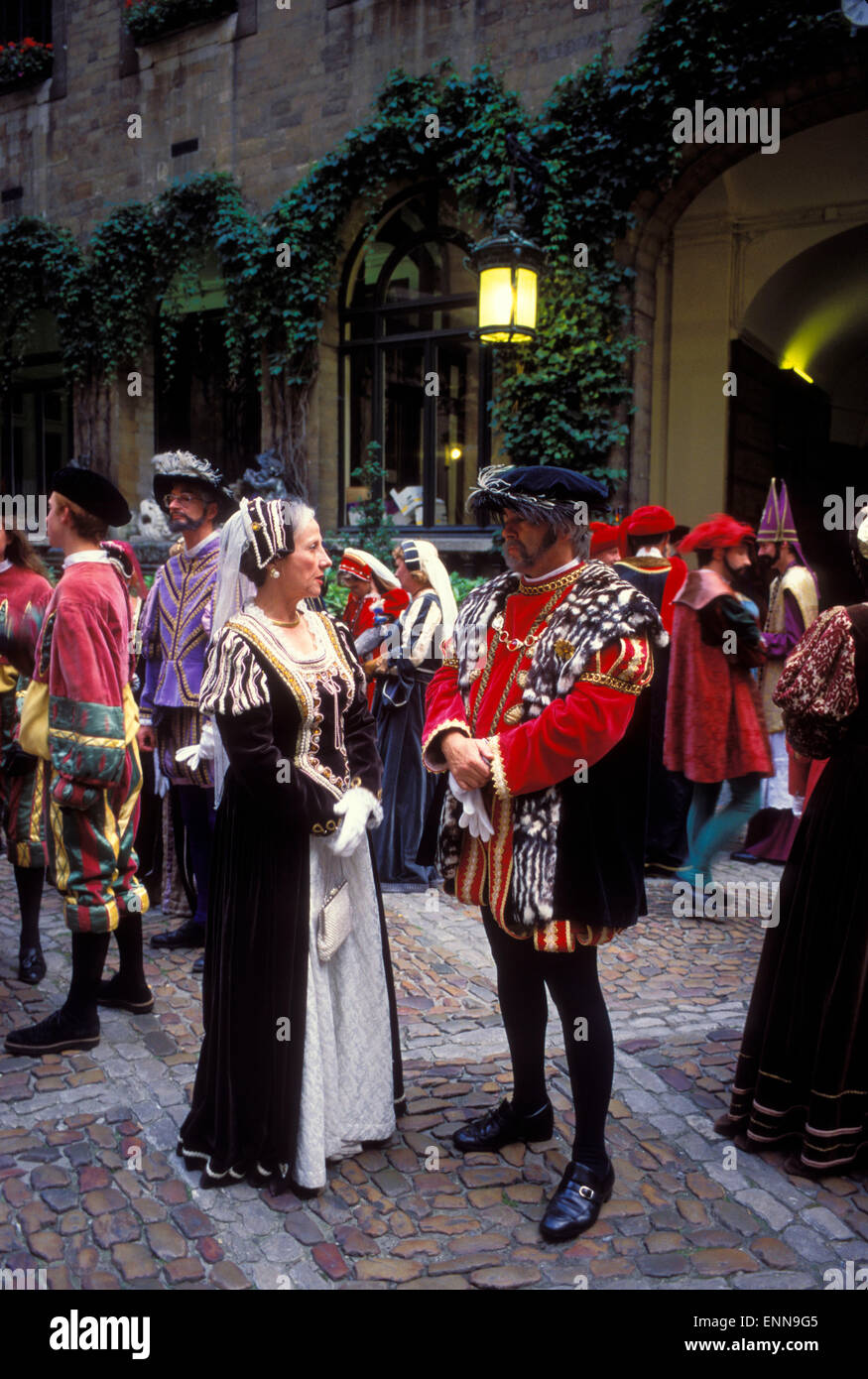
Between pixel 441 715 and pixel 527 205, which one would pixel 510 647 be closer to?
pixel 441 715

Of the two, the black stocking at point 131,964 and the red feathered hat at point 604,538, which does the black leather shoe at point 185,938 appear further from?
the red feathered hat at point 604,538

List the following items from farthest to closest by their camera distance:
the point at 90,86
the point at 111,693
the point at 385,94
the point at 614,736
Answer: the point at 90,86
the point at 385,94
the point at 111,693
the point at 614,736

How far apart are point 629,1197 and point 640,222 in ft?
26.1

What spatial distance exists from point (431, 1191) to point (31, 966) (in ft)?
7.13

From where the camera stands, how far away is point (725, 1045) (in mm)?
3605

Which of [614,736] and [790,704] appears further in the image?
[790,704]

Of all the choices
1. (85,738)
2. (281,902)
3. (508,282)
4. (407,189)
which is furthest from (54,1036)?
(407,189)

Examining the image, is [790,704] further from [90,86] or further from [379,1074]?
[90,86]

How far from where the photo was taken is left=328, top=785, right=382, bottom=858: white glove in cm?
266

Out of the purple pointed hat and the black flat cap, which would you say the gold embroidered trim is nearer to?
the black flat cap

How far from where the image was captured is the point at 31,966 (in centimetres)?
417

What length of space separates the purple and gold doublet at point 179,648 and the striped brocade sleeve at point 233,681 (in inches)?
66.7

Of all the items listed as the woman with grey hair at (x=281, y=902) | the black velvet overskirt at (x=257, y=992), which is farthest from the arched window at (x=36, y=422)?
the black velvet overskirt at (x=257, y=992)

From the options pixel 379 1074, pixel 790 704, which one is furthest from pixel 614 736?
pixel 379 1074
